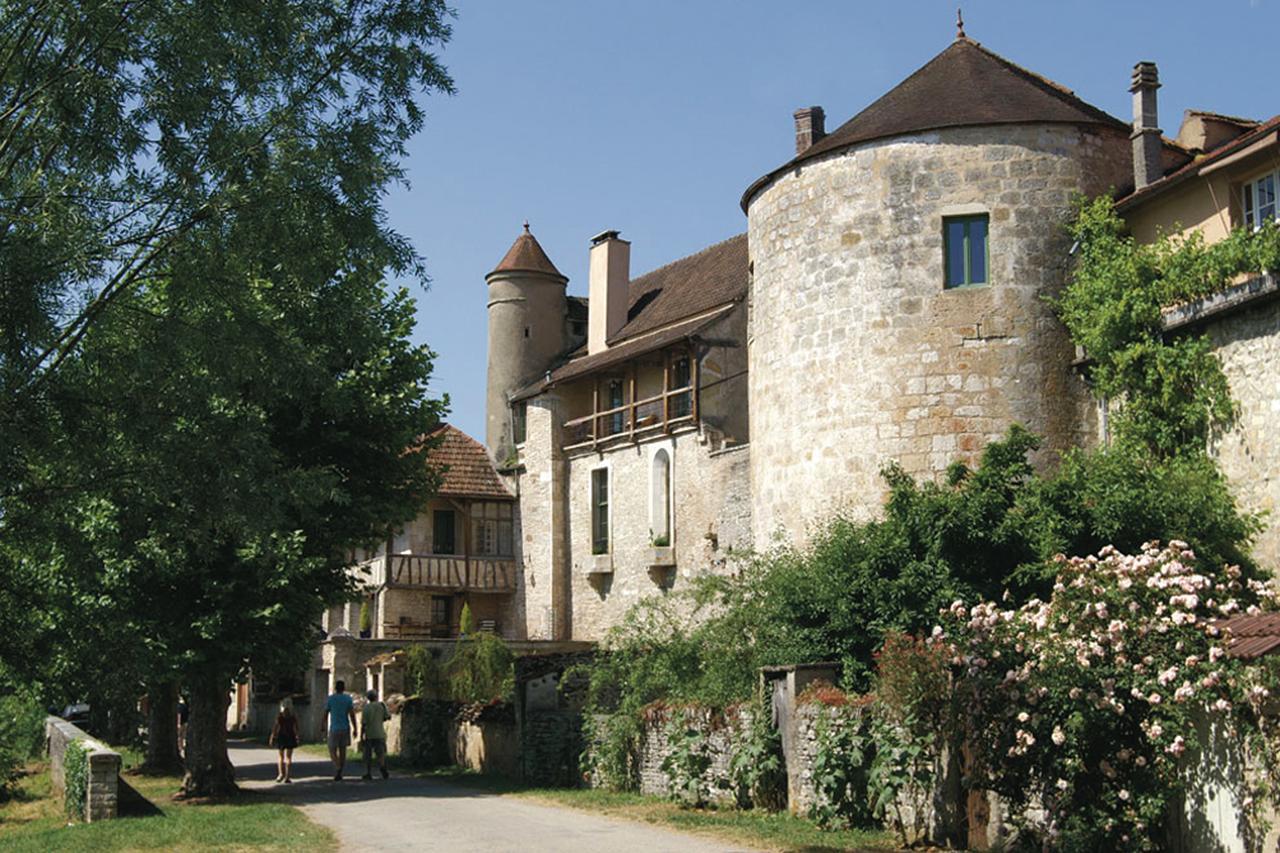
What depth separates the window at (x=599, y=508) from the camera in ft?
121

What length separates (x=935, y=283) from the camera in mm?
20062

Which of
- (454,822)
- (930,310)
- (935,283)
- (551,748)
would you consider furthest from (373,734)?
(935,283)

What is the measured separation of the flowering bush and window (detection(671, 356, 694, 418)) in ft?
67.7

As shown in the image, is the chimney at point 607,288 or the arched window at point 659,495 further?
the chimney at point 607,288

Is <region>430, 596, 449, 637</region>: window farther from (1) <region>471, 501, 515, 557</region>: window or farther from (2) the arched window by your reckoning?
(2) the arched window

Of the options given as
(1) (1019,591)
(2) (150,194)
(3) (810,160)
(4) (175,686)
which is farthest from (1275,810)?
(4) (175,686)

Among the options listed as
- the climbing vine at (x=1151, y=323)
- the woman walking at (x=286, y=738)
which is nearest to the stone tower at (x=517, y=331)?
the woman walking at (x=286, y=738)

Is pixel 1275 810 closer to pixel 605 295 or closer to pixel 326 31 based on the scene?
pixel 326 31

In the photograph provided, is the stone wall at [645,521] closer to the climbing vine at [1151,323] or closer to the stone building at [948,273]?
the stone building at [948,273]

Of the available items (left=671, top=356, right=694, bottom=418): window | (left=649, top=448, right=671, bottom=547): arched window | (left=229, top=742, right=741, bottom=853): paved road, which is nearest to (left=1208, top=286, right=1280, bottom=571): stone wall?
(left=229, top=742, right=741, bottom=853): paved road

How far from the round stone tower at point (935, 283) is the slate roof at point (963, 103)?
39 millimetres

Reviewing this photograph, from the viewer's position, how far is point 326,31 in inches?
469

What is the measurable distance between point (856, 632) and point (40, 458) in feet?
32.6

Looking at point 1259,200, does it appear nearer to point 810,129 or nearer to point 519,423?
point 810,129
